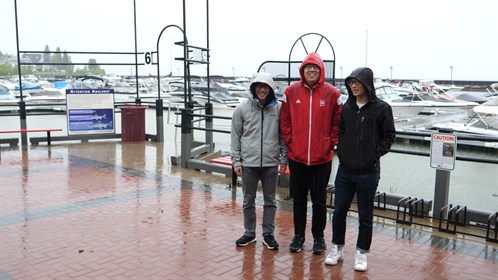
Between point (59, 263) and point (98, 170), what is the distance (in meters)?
4.71

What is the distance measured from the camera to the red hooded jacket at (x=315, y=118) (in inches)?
174

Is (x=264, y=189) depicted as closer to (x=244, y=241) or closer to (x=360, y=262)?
(x=244, y=241)

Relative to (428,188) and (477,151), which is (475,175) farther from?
(477,151)

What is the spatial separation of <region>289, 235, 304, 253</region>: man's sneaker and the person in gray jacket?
168 mm

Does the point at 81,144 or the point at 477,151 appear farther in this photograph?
the point at 477,151

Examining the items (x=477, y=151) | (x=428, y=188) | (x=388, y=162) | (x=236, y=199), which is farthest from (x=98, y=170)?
(x=477, y=151)

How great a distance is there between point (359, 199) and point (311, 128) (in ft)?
2.50

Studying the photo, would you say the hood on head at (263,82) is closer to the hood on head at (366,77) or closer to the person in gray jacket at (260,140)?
the person in gray jacket at (260,140)

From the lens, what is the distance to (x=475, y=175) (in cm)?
1294

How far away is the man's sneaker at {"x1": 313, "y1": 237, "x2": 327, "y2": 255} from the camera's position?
4754 mm

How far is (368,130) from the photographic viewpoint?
13.5ft

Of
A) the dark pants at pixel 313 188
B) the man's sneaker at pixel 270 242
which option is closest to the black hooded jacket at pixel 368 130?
the dark pants at pixel 313 188

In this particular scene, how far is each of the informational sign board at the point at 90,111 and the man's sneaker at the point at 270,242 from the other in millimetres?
8964

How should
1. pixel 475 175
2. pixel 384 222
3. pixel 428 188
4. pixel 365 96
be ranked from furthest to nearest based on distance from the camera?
pixel 475 175
pixel 428 188
pixel 384 222
pixel 365 96
